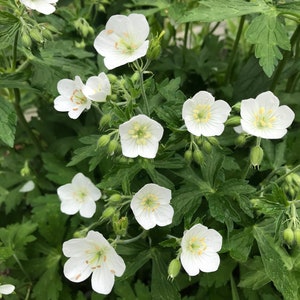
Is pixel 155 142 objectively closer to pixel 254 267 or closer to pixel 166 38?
pixel 254 267

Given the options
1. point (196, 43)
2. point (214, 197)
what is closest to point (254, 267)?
point (214, 197)

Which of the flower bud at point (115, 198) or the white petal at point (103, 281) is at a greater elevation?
the flower bud at point (115, 198)

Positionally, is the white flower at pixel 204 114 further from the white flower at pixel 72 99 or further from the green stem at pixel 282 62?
the green stem at pixel 282 62

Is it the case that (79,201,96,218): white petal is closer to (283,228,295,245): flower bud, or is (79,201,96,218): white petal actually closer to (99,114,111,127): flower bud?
(99,114,111,127): flower bud

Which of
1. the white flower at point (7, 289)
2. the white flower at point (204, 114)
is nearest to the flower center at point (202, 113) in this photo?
the white flower at point (204, 114)

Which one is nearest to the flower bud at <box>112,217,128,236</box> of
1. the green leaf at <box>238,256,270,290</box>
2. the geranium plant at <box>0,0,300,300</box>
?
the geranium plant at <box>0,0,300,300</box>

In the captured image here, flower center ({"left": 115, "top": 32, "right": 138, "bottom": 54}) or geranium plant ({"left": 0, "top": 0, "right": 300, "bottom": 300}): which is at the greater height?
flower center ({"left": 115, "top": 32, "right": 138, "bottom": 54})

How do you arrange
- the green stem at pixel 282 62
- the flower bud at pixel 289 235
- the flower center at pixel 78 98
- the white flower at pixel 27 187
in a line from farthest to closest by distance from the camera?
1. the white flower at pixel 27 187
2. the green stem at pixel 282 62
3. the flower center at pixel 78 98
4. the flower bud at pixel 289 235

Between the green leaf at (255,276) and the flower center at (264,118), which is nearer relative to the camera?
the flower center at (264,118)
